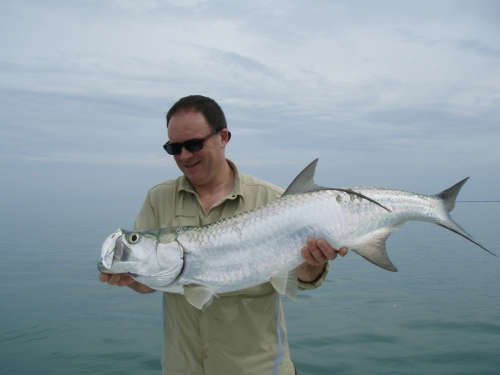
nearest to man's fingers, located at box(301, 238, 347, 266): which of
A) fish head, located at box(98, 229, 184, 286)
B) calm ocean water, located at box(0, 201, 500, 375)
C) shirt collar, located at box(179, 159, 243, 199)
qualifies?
shirt collar, located at box(179, 159, 243, 199)

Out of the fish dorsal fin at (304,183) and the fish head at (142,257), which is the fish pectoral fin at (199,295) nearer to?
the fish head at (142,257)

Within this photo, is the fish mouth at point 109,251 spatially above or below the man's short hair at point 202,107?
below

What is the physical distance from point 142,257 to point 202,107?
51.3 inches

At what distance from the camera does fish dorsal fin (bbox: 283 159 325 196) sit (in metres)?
3.12

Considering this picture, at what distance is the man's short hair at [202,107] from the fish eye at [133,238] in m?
1.06

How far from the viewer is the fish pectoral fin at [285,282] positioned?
2939 millimetres

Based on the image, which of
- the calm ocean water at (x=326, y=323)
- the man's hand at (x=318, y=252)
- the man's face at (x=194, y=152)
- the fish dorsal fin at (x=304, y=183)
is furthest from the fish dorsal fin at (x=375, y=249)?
the calm ocean water at (x=326, y=323)

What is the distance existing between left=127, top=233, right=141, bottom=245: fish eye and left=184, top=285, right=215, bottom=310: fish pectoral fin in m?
0.50

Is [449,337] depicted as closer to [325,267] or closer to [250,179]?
[325,267]

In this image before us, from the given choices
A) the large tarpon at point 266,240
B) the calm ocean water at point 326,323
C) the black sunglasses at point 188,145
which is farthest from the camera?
the calm ocean water at point 326,323

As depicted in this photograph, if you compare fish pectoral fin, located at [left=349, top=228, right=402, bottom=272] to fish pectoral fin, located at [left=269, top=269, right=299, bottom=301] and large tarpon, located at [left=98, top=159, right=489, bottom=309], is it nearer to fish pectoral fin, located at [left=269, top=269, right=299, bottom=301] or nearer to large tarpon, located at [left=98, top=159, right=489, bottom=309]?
large tarpon, located at [left=98, top=159, right=489, bottom=309]

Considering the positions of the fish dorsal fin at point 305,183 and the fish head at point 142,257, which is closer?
the fish head at point 142,257

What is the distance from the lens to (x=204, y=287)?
2.94m

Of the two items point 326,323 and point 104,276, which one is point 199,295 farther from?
point 326,323
